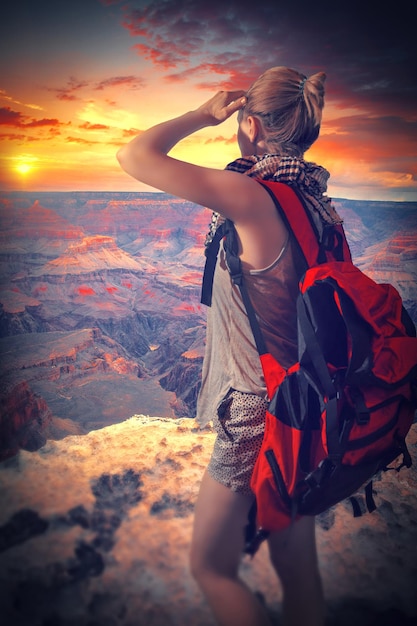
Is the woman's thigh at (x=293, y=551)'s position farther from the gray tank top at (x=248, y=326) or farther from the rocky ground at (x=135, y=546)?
the gray tank top at (x=248, y=326)

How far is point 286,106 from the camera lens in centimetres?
100

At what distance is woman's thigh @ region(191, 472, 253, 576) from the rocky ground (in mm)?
218

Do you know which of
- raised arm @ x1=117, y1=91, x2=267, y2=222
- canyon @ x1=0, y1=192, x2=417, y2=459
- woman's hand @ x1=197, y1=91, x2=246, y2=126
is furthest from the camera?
canyon @ x1=0, y1=192, x2=417, y2=459

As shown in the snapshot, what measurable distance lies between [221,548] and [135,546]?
19.5 inches

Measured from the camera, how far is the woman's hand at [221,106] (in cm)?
110

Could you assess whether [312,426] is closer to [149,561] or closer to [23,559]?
[149,561]

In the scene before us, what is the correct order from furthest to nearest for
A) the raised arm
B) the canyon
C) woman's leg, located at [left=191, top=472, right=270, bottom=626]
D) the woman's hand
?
the canyon < the woman's hand < woman's leg, located at [left=191, top=472, right=270, bottom=626] < the raised arm

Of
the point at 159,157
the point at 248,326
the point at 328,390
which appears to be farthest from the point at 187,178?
the point at 328,390

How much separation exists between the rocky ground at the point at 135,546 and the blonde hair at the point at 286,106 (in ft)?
4.30

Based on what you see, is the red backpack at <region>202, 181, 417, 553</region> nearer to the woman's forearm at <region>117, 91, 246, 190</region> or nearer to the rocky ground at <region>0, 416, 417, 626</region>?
the woman's forearm at <region>117, 91, 246, 190</region>

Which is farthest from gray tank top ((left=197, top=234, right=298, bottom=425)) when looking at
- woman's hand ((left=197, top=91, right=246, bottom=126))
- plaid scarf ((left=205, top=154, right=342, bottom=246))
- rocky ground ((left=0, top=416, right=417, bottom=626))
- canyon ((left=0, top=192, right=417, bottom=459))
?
canyon ((left=0, top=192, right=417, bottom=459))

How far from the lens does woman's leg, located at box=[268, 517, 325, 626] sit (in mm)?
1001

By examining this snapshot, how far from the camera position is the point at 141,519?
1.50m

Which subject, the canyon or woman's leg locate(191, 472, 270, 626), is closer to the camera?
woman's leg locate(191, 472, 270, 626)
